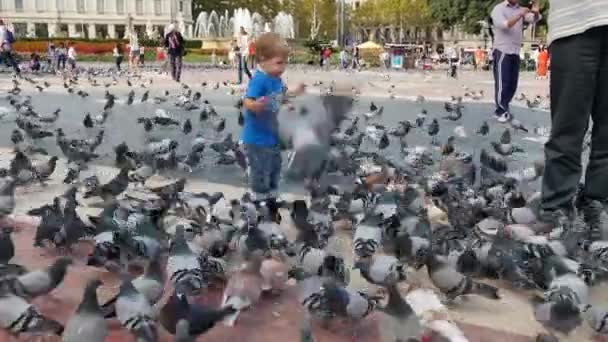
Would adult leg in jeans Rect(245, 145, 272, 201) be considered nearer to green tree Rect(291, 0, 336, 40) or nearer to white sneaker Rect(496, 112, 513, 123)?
white sneaker Rect(496, 112, 513, 123)

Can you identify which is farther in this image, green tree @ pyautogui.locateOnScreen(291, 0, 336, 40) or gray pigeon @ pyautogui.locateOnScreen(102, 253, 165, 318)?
green tree @ pyautogui.locateOnScreen(291, 0, 336, 40)

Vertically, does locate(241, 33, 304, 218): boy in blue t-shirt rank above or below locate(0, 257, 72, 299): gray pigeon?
above

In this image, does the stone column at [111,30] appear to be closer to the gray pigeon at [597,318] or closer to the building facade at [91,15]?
the building facade at [91,15]

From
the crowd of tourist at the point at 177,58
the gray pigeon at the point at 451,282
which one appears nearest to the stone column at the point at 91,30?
the crowd of tourist at the point at 177,58

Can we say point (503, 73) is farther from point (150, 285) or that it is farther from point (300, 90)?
point (150, 285)

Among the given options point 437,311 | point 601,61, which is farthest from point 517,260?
point 601,61

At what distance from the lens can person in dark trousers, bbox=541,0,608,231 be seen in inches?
172

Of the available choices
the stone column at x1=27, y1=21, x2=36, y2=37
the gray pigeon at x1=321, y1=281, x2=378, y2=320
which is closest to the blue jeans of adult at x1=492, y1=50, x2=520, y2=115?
the gray pigeon at x1=321, y1=281, x2=378, y2=320

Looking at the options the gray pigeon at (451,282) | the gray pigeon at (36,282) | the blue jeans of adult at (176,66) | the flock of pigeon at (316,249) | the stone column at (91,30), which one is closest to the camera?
the flock of pigeon at (316,249)

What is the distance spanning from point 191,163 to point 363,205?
99.6 inches

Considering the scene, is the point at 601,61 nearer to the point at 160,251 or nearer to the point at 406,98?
the point at 160,251

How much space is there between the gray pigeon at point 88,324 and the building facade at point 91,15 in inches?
4191

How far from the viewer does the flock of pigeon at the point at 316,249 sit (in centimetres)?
294

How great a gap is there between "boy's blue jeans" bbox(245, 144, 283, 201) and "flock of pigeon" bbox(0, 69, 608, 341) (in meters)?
0.20
